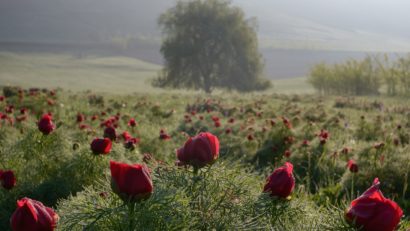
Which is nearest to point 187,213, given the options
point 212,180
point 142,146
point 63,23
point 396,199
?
point 212,180

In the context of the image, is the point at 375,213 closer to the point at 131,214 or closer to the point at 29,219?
the point at 131,214

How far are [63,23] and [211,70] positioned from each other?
6291 inches

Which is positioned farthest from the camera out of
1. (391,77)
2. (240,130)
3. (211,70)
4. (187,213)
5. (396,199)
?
(211,70)

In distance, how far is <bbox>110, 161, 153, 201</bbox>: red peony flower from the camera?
192 cm

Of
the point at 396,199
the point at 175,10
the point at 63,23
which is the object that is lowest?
the point at 396,199

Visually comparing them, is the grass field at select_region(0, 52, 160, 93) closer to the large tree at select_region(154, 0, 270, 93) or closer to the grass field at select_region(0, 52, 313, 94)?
the grass field at select_region(0, 52, 313, 94)

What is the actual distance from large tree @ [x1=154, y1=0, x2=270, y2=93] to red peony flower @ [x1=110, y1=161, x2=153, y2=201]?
40355 mm

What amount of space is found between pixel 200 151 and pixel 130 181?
1.63 ft

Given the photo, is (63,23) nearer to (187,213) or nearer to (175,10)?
(175,10)

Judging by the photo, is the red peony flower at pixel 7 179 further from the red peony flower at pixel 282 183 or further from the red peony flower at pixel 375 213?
the red peony flower at pixel 375 213

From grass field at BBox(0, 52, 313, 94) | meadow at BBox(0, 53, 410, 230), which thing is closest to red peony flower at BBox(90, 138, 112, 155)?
meadow at BBox(0, 53, 410, 230)

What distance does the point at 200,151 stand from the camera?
2303 mm

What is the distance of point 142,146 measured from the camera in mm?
8094

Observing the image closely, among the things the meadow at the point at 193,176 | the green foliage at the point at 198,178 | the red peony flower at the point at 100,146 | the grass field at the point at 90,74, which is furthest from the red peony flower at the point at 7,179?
the grass field at the point at 90,74
